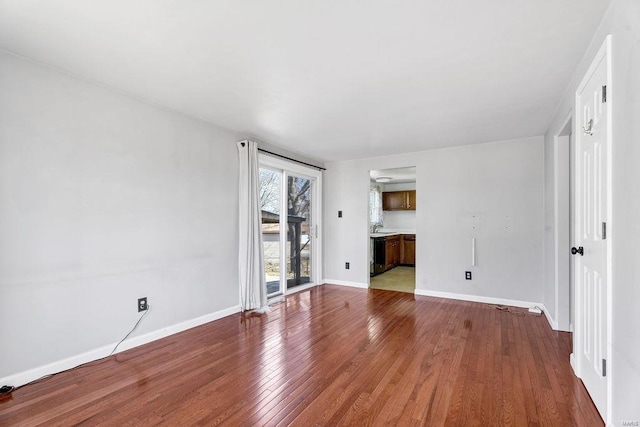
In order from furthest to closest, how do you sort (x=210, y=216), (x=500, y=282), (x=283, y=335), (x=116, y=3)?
(x=500, y=282), (x=210, y=216), (x=283, y=335), (x=116, y=3)

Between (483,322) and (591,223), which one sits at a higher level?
(591,223)

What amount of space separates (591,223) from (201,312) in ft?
12.0

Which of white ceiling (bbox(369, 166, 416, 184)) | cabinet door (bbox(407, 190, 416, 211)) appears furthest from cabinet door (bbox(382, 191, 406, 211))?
white ceiling (bbox(369, 166, 416, 184))

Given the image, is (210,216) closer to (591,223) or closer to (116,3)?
(116,3)

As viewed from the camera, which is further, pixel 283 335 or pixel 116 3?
pixel 283 335

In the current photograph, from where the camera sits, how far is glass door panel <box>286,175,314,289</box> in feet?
16.6

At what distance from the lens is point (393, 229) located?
853cm

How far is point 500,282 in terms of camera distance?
169 inches

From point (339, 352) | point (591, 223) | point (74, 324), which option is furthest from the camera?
point (339, 352)

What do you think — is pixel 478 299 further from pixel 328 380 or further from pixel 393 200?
pixel 393 200

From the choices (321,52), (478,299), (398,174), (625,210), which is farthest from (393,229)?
(625,210)

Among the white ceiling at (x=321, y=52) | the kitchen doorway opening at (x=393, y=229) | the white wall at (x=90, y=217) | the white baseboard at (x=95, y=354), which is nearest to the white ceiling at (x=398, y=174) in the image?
the kitchen doorway opening at (x=393, y=229)

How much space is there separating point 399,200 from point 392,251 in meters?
1.61

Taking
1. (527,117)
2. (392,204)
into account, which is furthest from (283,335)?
(392,204)
